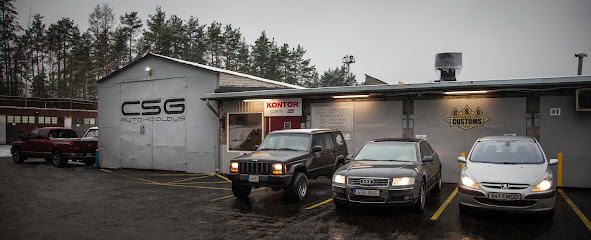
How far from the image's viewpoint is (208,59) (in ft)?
175

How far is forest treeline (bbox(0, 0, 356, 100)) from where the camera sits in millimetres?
49406

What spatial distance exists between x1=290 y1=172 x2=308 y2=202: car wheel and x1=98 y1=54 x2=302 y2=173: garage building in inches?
284

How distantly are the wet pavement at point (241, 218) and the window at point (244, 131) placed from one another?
3.98m

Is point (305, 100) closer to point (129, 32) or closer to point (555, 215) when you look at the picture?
point (555, 215)

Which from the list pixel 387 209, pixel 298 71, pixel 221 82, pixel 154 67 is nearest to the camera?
pixel 387 209

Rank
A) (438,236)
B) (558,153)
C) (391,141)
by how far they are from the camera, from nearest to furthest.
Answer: (438,236) → (391,141) → (558,153)

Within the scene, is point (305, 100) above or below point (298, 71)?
below

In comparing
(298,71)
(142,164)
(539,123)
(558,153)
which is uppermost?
(298,71)

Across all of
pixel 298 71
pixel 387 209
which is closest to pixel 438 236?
pixel 387 209

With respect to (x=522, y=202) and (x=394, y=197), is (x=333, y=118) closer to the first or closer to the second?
(x=394, y=197)

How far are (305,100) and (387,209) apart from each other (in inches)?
279

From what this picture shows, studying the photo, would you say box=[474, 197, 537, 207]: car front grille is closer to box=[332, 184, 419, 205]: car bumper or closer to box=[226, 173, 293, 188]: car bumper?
box=[332, 184, 419, 205]: car bumper

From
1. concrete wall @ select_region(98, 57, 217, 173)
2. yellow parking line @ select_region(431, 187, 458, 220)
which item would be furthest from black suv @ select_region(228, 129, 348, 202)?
concrete wall @ select_region(98, 57, 217, 173)

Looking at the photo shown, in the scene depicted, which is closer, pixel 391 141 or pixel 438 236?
pixel 438 236
